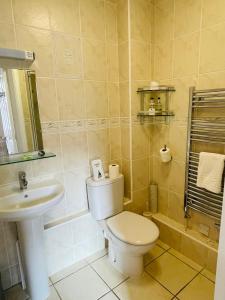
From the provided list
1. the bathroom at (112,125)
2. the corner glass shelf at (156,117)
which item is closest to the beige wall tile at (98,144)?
the bathroom at (112,125)

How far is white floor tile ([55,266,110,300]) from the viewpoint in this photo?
148 cm

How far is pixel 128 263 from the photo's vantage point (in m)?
1.59

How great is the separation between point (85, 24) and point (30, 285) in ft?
6.64

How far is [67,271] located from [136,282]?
0.59 meters

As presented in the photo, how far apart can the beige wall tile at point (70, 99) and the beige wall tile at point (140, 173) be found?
71cm

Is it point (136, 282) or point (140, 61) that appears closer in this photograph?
point (136, 282)

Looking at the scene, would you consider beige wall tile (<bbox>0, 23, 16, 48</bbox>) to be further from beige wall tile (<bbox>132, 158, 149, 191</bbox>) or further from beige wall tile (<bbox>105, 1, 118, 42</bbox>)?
beige wall tile (<bbox>132, 158, 149, 191</bbox>)

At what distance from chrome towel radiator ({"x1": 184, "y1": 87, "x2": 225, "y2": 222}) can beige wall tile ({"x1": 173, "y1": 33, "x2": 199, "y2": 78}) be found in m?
0.19

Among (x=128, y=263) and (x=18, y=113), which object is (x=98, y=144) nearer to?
(x=18, y=113)

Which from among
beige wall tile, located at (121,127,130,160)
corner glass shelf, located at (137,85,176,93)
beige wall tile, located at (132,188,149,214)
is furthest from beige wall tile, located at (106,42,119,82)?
beige wall tile, located at (132,188,149,214)

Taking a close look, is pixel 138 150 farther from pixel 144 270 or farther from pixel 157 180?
pixel 144 270

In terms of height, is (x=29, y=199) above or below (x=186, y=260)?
above

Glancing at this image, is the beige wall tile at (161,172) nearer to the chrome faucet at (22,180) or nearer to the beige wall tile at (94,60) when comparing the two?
the beige wall tile at (94,60)

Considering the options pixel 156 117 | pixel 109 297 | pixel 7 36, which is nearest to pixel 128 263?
pixel 109 297
